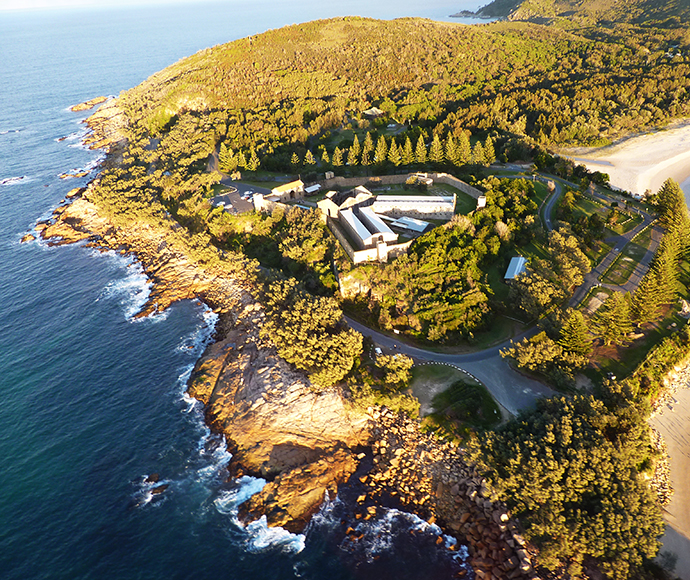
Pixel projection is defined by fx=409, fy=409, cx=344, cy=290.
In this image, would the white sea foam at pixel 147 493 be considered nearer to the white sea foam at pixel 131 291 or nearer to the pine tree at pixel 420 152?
the white sea foam at pixel 131 291

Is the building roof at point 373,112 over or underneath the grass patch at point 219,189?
over

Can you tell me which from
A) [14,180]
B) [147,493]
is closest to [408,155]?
[147,493]

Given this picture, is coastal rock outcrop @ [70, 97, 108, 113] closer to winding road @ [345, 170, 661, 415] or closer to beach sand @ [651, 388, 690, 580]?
winding road @ [345, 170, 661, 415]

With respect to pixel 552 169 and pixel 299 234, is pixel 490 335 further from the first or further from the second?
pixel 552 169

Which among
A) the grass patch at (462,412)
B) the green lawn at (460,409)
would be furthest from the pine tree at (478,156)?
the grass patch at (462,412)

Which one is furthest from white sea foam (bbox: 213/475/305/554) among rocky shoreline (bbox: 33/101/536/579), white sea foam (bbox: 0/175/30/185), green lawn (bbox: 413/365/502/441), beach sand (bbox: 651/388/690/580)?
white sea foam (bbox: 0/175/30/185)
